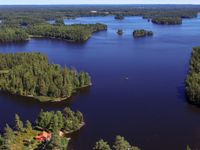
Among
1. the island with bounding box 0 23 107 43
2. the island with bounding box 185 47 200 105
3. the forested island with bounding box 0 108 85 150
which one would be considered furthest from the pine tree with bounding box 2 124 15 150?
the island with bounding box 0 23 107 43

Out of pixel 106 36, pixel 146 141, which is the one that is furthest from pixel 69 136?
pixel 106 36

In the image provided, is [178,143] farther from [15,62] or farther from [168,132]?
[15,62]

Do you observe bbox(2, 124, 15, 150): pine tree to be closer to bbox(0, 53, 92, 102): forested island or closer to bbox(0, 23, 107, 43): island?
bbox(0, 53, 92, 102): forested island

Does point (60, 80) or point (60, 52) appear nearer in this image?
point (60, 80)

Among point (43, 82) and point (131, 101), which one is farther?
point (43, 82)

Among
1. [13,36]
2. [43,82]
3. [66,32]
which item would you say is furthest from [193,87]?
[13,36]

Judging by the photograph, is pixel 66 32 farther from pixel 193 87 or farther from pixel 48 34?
pixel 193 87
